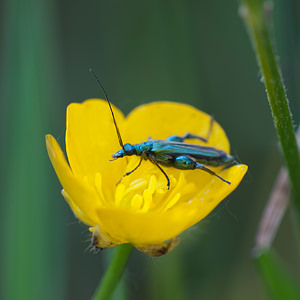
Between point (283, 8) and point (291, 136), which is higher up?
point (283, 8)

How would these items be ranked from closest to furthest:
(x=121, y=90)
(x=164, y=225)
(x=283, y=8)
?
(x=164, y=225) → (x=283, y=8) → (x=121, y=90)

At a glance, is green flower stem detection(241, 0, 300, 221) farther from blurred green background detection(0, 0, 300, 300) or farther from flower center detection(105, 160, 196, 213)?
blurred green background detection(0, 0, 300, 300)

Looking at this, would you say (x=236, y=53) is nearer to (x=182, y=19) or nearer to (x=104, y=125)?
(x=182, y=19)

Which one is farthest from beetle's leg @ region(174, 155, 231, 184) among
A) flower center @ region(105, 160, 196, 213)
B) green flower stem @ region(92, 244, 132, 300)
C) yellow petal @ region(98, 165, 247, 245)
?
green flower stem @ region(92, 244, 132, 300)

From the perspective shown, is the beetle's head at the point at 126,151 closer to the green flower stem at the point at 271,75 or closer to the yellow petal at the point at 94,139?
the yellow petal at the point at 94,139

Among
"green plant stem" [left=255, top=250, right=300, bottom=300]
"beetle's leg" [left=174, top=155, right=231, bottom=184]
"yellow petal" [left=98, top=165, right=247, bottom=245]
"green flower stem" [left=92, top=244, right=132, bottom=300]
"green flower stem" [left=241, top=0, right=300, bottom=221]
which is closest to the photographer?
"green flower stem" [left=241, top=0, right=300, bottom=221]

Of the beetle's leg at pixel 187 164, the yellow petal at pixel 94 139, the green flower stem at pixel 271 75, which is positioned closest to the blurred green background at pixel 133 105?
the beetle's leg at pixel 187 164

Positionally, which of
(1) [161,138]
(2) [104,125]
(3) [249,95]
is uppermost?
(2) [104,125]

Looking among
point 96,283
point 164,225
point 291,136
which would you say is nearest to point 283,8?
point 291,136
